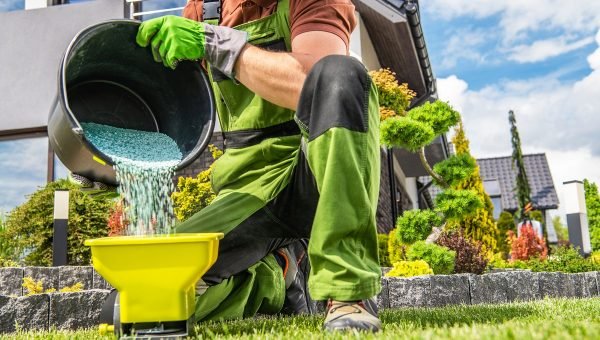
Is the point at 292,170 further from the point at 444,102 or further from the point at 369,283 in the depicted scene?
the point at 444,102

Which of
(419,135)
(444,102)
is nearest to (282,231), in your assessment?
(419,135)

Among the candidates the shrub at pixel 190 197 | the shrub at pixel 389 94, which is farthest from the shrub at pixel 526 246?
the shrub at pixel 190 197

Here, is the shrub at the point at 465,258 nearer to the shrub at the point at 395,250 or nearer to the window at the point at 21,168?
the shrub at the point at 395,250

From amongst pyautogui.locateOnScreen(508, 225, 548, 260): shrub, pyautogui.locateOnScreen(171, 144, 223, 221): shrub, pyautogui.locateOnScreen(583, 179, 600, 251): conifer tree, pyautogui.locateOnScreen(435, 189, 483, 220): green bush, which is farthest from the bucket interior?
pyautogui.locateOnScreen(583, 179, 600, 251): conifer tree

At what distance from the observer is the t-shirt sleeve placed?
242cm

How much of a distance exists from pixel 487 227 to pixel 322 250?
10209 millimetres

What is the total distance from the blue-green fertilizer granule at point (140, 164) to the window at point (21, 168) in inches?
313

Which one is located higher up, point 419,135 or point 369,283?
point 419,135

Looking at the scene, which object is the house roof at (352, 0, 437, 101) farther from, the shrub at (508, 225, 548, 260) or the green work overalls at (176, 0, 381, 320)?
the green work overalls at (176, 0, 381, 320)

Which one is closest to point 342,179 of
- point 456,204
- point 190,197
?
point 190,197

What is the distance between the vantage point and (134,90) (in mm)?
2914

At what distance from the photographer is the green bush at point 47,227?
708 cm

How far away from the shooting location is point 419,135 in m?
7.48

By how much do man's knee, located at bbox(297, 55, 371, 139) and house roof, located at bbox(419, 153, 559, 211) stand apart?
102 feet
